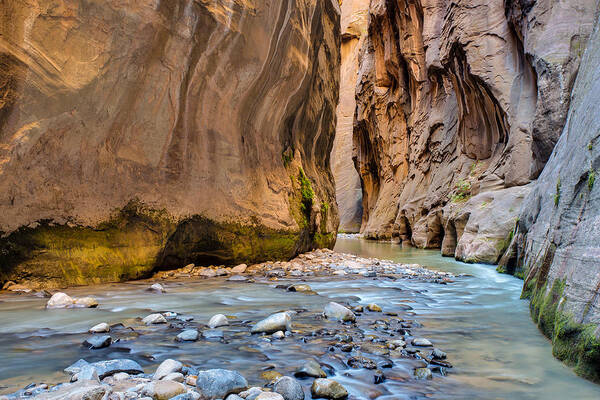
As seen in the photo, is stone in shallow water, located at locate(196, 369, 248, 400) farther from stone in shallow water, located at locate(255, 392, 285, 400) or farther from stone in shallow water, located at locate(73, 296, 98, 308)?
stone in shallow water, located at locate(73, 296, 98, 308)

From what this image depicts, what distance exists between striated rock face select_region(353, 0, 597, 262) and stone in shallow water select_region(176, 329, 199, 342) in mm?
7029

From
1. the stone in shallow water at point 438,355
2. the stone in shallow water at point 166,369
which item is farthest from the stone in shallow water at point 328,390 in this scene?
the stone in shallow water at point 438,355

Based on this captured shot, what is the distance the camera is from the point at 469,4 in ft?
44.0

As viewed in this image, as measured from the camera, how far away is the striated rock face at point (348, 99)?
3888cm

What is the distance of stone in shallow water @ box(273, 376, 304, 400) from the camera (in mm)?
1412

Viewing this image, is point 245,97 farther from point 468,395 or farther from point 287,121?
point 468,395

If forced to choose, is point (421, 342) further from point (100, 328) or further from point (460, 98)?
point (460, 98)

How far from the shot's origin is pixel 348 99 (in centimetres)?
4072

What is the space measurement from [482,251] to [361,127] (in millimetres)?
21745

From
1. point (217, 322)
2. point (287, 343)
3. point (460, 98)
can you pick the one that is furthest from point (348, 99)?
point (287, 343)

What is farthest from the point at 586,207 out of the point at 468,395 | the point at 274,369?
the point at 274,369

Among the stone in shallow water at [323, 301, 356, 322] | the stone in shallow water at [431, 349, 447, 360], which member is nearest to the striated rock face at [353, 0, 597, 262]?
the stone in shallow water at [323, 301, 356, 322]

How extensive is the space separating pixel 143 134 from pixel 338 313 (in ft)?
10.4

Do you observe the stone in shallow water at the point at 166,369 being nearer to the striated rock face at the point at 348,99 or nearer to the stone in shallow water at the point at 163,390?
the stone in shallow water at the point at 163,390
